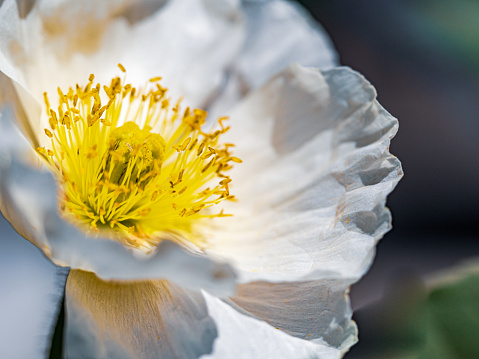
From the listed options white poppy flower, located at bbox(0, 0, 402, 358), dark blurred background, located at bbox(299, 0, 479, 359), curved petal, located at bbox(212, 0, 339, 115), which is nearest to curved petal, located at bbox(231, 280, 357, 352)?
white poppy flower, located at bbox(0, 0, 402, 358)

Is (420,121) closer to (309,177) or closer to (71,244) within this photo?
(309,177)

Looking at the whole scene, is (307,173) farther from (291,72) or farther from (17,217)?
(17,217)

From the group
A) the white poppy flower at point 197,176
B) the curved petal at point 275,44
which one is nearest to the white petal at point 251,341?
the white poppy flower at point 197,176

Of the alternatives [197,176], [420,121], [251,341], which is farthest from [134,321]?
[420,121]

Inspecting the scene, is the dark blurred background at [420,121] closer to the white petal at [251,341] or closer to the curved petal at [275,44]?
the curved petal at [275,44]

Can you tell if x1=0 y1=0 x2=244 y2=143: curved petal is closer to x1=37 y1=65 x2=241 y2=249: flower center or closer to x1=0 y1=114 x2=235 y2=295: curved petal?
x1=37 y1=65 x2=241 y2=249: flower center

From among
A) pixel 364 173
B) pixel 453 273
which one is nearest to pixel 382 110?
pixel 364 173
